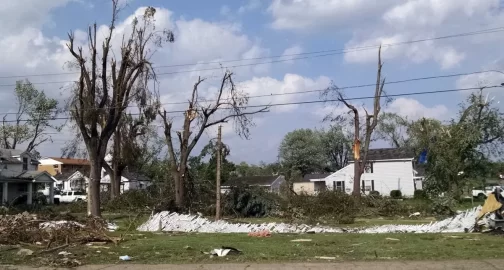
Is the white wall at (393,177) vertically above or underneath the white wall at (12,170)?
underneath

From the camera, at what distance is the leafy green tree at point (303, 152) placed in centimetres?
9962

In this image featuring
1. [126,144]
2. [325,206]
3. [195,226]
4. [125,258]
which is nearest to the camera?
[125,258]

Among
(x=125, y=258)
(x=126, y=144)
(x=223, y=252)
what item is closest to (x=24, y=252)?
(x=125, y=258)

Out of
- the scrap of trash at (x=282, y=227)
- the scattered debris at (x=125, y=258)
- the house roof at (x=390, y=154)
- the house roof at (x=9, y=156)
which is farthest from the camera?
the house roof at (x=390, y=154)

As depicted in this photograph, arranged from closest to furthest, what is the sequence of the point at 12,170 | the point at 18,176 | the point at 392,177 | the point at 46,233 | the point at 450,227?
the point at 46,233
the point at 450,227
the point at 18,176
the point at 12,170
the point at 392,177

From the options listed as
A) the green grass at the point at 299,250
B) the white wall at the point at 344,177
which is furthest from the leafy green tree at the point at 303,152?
the green grass at the point at 299,250

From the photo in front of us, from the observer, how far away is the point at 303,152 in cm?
9975

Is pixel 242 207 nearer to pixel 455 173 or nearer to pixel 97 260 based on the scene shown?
pixel 455 173

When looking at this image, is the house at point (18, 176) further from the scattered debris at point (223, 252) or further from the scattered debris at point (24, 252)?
the scattered debris at point (223, 252)

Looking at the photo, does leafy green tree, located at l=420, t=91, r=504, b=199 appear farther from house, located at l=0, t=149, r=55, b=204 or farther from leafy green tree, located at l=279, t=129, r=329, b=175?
leafy green tree, located at l=279, t=129, r=329, b=175

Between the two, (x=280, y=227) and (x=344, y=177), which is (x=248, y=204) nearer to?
(x=280, y=227)

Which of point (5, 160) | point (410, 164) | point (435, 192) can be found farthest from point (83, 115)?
point (410, 164)

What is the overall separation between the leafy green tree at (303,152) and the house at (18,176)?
50.0m

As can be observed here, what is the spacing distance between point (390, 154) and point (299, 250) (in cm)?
5666
